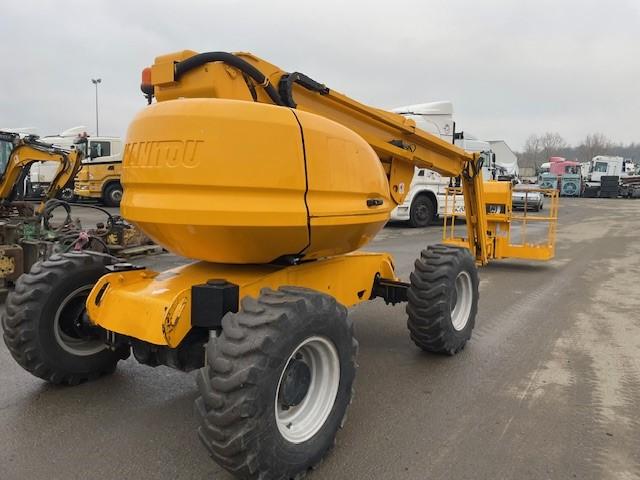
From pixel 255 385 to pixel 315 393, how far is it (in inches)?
27.9

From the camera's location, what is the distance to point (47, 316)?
12.5ft

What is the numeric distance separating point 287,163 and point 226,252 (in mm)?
673

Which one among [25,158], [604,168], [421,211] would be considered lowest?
[421,211]

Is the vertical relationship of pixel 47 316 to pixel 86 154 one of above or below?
below

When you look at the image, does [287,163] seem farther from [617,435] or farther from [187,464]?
[617,435]

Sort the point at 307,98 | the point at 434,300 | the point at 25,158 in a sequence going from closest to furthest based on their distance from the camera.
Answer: the point at 307,98, the point at 434,300, the point at 25,158

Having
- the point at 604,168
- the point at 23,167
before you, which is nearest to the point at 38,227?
the point at 23,167

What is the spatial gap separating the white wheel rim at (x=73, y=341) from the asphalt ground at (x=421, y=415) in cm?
28

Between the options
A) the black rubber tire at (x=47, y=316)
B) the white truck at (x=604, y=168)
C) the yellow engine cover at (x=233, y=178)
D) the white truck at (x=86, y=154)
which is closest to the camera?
the yellow engine cover at (x=233, y=178)

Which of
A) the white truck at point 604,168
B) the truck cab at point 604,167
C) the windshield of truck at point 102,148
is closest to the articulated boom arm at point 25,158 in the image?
the windshield of truck at point 102,148

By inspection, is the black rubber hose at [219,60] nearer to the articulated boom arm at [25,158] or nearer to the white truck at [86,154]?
the articulated boom arm at [25,158]

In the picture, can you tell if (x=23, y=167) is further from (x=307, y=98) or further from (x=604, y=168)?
(x=604, y=168)

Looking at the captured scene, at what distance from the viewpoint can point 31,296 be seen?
373 cm

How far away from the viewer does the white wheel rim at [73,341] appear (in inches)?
153
